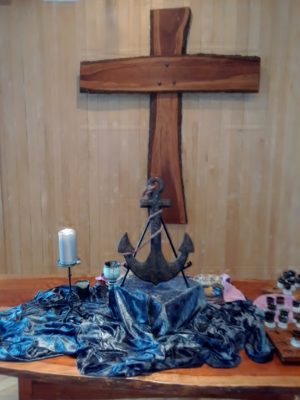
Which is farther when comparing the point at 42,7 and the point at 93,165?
the point at 93,165

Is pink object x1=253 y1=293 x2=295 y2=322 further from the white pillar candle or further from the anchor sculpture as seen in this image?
the white pillar candle

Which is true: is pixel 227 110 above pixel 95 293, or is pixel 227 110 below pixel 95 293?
above

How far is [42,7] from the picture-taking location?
8.14 ft

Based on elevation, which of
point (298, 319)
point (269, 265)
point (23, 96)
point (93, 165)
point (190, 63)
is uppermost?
point (190, 63)

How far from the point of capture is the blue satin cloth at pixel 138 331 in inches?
52.9

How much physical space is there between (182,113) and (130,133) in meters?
0.35

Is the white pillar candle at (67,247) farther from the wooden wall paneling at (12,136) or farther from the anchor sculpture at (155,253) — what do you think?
the wooden wall paneling at (12,136)

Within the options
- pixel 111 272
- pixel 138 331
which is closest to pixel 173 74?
pixel 111 272

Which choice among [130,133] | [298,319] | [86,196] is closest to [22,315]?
[298,319]

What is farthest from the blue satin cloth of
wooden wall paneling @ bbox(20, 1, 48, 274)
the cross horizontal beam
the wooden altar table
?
the cross horizontal beam

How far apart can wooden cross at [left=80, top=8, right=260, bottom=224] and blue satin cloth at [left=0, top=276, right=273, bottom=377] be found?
1.20m

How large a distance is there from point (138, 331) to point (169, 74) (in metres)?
1.58

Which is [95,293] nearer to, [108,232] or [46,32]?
[108,232]

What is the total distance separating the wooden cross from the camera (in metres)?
2.41
